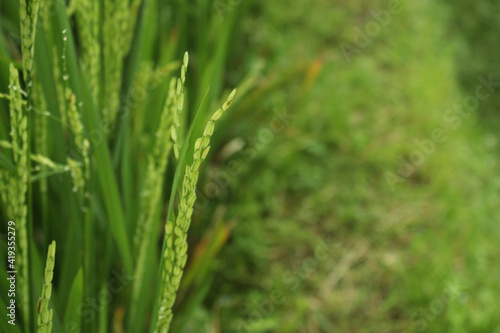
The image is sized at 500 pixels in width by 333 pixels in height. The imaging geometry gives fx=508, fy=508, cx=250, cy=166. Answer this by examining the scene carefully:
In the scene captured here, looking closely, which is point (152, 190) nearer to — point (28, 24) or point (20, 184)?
point (20, 184)

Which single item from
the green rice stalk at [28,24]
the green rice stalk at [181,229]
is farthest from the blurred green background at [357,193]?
the green rice stalk at [28,24]

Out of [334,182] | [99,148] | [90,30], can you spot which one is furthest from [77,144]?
[334,182]

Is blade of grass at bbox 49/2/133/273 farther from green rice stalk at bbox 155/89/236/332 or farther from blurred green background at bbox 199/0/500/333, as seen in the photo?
blurred green background at bbox 199/0/500/333

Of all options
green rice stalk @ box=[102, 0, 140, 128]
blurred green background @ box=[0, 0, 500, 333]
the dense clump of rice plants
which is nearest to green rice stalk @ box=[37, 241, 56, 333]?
the dense clump of rice plants

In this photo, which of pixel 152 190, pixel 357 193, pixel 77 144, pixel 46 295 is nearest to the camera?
pixel 46 295

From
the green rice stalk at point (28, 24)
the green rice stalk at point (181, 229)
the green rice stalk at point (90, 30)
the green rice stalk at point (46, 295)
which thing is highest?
the green rice stalk at point (90, 30)

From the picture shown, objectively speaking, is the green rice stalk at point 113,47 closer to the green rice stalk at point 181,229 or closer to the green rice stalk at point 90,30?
the green rice stalk at point 90,30
